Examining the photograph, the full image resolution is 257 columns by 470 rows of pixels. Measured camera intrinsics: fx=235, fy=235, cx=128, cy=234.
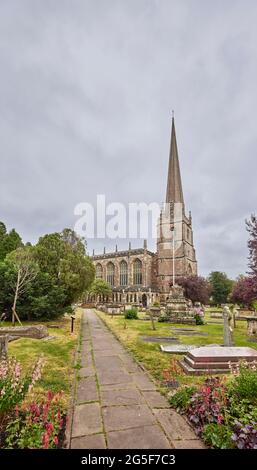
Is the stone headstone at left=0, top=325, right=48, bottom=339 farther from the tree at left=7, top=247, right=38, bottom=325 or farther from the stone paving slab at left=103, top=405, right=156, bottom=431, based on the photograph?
the stone paving slab at left=103, top=405, right=156, bottom=431

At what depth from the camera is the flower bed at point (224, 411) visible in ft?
9.66

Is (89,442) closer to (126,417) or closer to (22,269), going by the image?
(126,417)

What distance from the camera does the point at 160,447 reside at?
9.86 ft

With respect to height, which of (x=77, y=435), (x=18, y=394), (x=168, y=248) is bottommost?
(x=77, y=435)

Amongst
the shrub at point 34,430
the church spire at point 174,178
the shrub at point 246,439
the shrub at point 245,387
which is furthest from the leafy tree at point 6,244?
the church spire at point 174,178

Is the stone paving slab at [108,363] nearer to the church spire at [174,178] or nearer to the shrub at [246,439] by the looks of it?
the shrub at [246,439]

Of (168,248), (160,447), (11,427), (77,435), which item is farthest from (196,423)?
(168,248)

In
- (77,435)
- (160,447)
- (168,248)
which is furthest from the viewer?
(168,248)

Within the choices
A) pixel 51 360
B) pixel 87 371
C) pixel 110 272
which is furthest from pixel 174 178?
pixel 87 371

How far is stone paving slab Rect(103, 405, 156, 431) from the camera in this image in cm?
354

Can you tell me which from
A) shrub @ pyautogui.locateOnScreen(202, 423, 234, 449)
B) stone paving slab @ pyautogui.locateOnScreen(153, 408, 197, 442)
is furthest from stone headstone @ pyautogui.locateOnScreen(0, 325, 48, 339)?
shrub @ pyautogui.locateOnScreen(202, 423, 234, 449)

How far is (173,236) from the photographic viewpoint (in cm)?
6975

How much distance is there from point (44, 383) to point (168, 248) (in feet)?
217

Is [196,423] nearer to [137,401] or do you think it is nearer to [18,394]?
[137,401]
